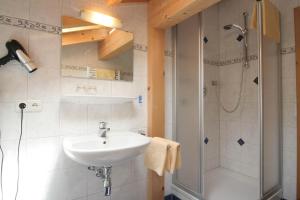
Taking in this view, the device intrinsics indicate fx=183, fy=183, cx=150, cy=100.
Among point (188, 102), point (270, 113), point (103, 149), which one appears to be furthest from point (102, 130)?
point (270, 113)

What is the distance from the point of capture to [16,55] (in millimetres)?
1157

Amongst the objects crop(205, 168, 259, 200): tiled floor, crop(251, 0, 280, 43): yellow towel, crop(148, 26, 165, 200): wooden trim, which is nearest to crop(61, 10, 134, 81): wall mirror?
crop(148, 26, 165, 200): wooden trim

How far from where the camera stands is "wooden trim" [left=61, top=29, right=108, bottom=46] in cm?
138

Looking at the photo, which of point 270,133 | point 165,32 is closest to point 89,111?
point 165,32

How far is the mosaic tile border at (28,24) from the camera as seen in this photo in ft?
3.90

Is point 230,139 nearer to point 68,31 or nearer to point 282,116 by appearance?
point 282,116

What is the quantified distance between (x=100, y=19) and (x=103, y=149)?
3.59 ft

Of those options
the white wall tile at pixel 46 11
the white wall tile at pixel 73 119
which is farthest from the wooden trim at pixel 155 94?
the white wall tile at pixel 46 11

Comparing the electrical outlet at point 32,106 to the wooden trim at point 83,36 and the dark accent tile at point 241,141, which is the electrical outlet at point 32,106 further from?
the dark accent tile at point 241,141

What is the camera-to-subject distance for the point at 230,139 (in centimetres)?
249

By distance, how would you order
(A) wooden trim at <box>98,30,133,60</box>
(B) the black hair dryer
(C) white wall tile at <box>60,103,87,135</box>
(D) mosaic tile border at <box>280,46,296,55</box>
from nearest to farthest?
(B) the black hair dryer < (C) white wall tile at <box>60,103,87,135</box> < (A) wooden trim at <box>98,30,133,60</box> < (D) mosaic tile border at <box>280,46,296,55</box>

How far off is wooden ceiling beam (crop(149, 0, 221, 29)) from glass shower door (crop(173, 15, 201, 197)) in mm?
283

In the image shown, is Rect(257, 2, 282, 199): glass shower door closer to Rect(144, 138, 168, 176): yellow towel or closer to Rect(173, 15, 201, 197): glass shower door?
Rect(173, 15, 201, 197): glass shower door

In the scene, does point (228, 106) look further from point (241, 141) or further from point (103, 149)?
point (103, 149)
